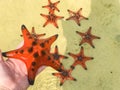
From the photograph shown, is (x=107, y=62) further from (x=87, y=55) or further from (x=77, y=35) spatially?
(x=77, y=35)

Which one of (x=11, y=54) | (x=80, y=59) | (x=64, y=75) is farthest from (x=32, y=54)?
(x=80, y=59)

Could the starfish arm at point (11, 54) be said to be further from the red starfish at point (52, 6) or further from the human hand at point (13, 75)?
the red starfish at point (52, 6)

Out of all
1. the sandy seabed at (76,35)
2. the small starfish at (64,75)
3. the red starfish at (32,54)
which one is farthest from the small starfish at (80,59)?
the red starfish at (32,54)

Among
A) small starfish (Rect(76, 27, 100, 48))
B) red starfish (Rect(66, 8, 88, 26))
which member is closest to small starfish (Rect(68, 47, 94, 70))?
small starfish (Rect(76, 27, 100, 48))

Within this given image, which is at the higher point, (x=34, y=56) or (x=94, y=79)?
(x=34, y=56)

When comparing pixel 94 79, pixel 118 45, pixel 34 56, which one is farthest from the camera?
pixel 118 45

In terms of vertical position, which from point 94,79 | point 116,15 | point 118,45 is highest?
point 116,15

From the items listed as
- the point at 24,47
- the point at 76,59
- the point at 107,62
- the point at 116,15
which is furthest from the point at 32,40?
the point at 116,15

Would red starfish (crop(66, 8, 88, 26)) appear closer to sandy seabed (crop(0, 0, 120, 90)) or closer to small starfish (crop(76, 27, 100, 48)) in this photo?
sandy seabed (crop(0, 0, 120, 90))

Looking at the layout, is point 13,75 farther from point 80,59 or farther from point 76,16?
point 76,16
